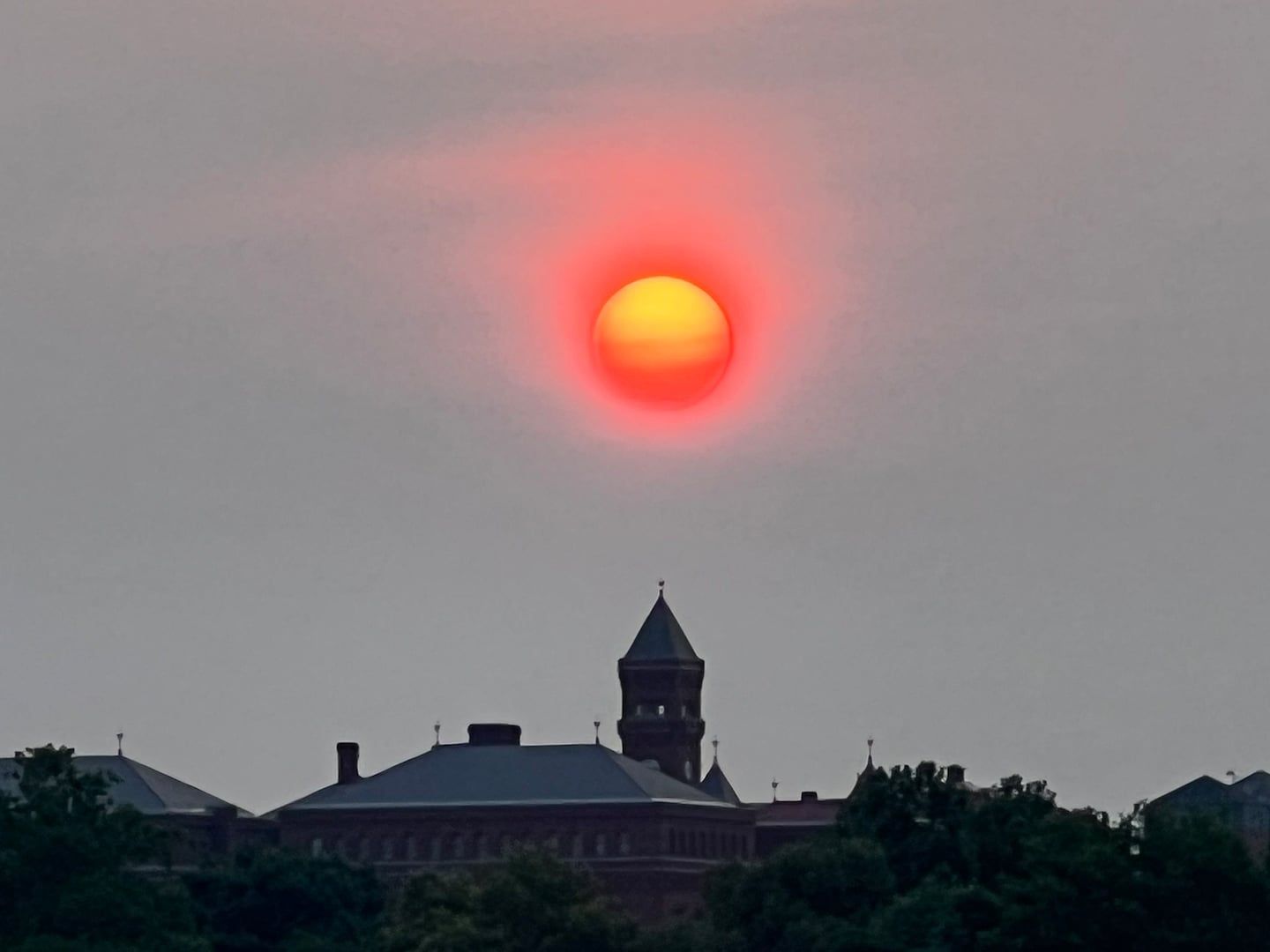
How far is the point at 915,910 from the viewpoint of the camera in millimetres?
107875

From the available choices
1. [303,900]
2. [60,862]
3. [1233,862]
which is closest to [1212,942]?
[1233,862]

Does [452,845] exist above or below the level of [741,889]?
above

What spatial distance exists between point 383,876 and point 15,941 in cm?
6960

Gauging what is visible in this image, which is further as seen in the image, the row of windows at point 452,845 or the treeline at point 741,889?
the row of windows at point 452,845

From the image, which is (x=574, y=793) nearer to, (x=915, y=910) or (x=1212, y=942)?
(x=915, y=910)

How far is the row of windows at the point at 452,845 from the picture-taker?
641 ft

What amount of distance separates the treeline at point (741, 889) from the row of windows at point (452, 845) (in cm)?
4524

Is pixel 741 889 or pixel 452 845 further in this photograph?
pixel 452 845

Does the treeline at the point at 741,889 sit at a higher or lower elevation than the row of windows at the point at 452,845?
lower

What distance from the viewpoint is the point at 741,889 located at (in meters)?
124

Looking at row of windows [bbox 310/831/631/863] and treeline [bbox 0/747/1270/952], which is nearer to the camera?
treeline [bbox 0/747/1270/952]

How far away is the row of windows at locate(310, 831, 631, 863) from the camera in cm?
19550

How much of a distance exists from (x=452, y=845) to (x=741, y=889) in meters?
75.0

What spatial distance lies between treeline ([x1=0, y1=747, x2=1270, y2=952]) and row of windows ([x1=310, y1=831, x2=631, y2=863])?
4524 cm
